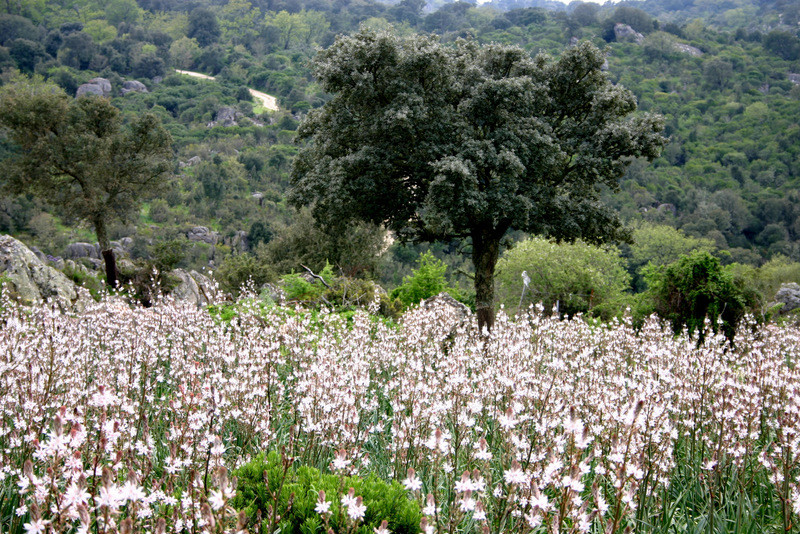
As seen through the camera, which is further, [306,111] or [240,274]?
[306,111]

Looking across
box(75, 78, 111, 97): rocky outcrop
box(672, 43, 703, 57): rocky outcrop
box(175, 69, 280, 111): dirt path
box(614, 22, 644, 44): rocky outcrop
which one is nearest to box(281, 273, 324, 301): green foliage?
box(75, 78, 111, 97): rocky outcrop

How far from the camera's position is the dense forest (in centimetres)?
4231

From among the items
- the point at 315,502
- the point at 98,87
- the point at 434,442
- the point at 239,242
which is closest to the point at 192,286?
the point at 315,502

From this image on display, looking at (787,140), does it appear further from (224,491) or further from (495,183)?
(224,491)

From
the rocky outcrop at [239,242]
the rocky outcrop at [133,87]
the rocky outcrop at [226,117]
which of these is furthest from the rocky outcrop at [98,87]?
the rocky outcrop at [239,242]

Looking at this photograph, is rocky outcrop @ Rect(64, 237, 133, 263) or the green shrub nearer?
the green shrub

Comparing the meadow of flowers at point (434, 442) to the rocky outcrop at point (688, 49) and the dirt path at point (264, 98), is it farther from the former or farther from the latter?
the rocky outcrop at point (688, 49)

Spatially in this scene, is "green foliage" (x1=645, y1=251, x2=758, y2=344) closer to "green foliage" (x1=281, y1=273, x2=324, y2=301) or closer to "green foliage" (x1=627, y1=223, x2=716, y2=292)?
"green foliage" (x1=281, y1=273, x2=324, y2=301)

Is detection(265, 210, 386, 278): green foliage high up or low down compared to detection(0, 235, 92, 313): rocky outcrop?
down

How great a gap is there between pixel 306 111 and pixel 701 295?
87.6m

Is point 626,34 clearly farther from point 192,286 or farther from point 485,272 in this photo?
point 485,272

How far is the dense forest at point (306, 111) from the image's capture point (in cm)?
4231

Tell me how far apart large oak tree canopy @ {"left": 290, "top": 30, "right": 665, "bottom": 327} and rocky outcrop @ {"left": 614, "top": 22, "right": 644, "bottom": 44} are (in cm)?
9726

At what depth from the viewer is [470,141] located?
12.6 meters
